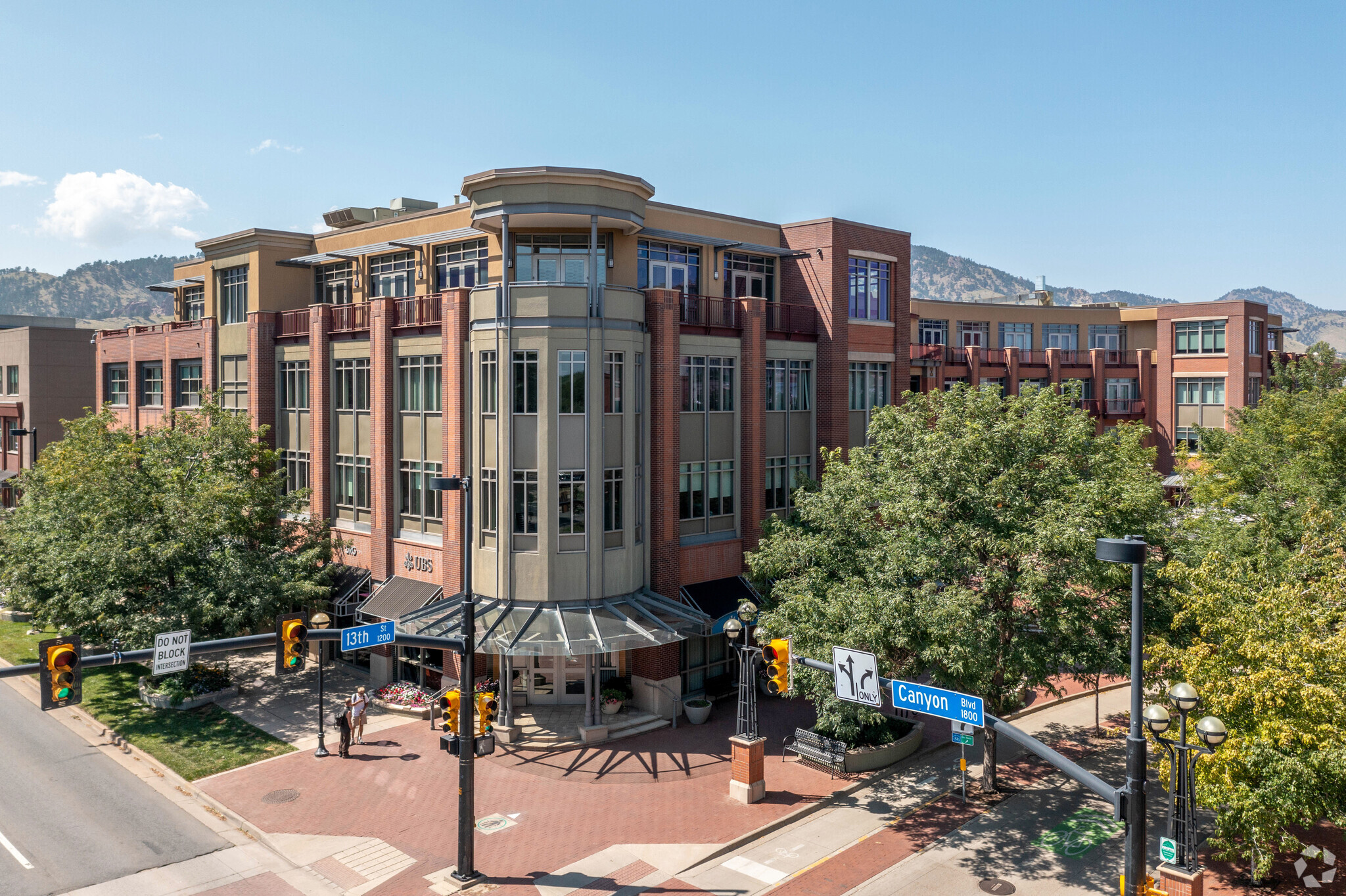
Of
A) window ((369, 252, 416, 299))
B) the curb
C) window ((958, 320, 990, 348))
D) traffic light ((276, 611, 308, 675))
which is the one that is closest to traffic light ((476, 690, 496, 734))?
traffic light ((276, 611, 308, 675))

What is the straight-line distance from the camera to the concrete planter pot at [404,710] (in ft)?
97.2

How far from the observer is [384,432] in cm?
3253

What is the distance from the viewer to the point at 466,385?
29594mm

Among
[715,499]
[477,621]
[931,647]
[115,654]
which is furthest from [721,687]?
[115,654]

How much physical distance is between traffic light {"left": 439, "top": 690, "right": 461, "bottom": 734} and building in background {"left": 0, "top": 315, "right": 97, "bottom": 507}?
50967 mm

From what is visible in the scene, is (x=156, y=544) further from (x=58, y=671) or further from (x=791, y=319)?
(x=791, y=319)

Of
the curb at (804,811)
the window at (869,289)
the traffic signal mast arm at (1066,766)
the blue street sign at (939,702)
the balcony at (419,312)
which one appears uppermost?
the window at (869,289)

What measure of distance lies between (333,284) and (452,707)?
82.7 feet

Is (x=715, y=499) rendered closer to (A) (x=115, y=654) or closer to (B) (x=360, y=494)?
(B) (x=360, y=494)

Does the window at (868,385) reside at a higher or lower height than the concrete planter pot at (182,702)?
higher

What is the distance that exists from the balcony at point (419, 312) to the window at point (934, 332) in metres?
43.4

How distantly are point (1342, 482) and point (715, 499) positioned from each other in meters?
19.8

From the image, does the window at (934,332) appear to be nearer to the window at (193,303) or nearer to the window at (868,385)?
the window at (868,385)

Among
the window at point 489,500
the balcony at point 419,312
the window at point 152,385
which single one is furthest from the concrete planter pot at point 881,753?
the window at point 152,385
